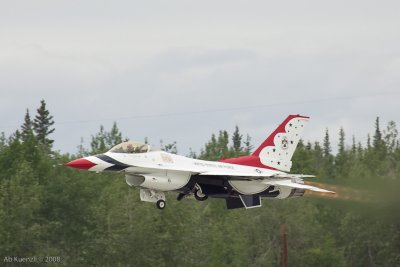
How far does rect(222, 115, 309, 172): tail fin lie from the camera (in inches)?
→ 2092

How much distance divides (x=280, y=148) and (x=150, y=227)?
727 inches

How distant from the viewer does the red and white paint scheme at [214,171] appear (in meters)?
49.0

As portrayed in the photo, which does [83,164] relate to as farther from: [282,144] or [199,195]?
[282,144]

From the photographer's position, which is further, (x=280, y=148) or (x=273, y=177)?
(x=280, y=148)

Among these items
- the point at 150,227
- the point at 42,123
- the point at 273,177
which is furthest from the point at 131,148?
the point at 42,123

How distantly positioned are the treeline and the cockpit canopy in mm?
14878

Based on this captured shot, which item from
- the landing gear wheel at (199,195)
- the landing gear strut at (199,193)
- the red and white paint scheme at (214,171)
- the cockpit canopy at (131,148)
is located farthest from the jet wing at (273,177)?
the cockpit canopy at (131,148)

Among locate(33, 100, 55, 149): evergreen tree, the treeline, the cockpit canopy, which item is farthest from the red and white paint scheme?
locate(33, 100, 55, 149): evergreen tree

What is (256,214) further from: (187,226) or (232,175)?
(232,175)

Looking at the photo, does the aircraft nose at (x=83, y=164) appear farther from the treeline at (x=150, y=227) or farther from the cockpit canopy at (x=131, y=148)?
the treeline at (x=150, y=227)

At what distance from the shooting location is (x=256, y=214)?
257 ft

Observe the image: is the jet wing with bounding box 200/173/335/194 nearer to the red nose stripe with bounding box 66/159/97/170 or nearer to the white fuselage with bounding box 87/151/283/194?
the white fuselage with bounding box 87/151/283/194

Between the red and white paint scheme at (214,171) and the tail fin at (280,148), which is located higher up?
the tail fin at (280,148)

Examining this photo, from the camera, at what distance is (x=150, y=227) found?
2771 inches
